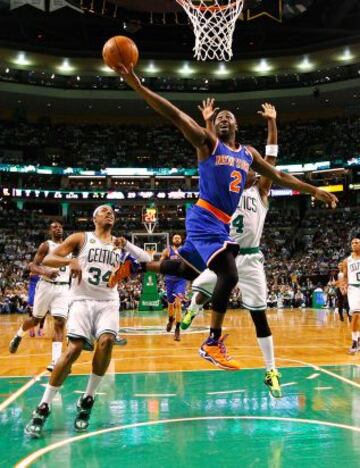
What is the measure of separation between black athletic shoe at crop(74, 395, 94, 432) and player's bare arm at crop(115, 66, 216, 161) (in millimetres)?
2607

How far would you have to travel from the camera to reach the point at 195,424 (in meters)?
5.51

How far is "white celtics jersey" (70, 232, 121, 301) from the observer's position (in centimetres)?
580

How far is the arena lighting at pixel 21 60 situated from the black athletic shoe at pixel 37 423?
3577 centimetres

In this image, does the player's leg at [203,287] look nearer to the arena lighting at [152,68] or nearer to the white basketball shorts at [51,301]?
the white basketball shorts at [51,301]

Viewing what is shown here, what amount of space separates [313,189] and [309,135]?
39.4 meters

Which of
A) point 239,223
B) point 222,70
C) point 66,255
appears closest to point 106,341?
point 66,255

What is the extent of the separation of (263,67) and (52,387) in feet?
125

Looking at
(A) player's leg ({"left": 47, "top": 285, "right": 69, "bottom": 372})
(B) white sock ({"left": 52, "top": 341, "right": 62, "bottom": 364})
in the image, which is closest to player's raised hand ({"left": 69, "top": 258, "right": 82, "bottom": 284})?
(B) white sock ({"left": 52, "top": 341, "right": 62, "bottom": 364})

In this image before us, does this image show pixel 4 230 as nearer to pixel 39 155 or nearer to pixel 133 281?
pixel 39 155

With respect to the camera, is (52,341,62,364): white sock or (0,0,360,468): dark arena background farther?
(0,0,360,468): dark arena background

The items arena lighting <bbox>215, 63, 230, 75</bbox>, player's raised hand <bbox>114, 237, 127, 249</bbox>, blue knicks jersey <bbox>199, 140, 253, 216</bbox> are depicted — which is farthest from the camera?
arena lighting <bbox>215, 63, 230, 75</bbox>

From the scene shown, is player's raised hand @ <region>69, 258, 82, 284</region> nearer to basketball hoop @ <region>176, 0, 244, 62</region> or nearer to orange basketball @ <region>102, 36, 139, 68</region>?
orange basketball @ <region>102, 36, 139, 68</region>

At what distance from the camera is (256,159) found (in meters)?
5.77

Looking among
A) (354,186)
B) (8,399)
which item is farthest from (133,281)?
(8,399)
